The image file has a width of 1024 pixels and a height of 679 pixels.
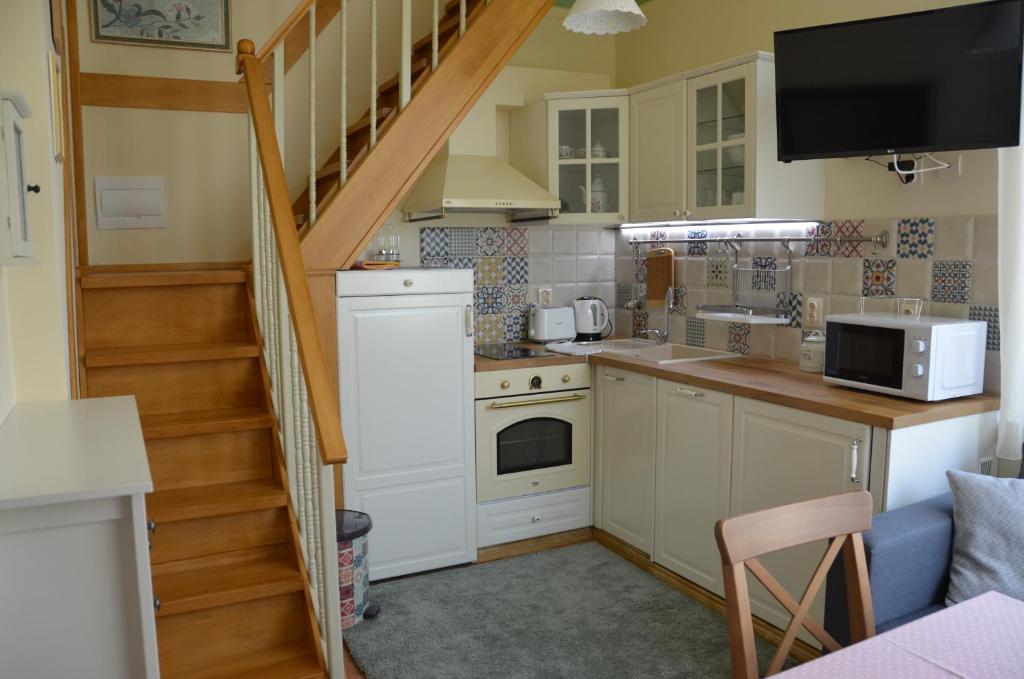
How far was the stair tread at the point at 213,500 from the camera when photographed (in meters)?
2.39

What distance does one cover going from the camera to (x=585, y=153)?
4.02m

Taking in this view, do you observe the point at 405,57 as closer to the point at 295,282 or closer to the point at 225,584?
the point at 295,282

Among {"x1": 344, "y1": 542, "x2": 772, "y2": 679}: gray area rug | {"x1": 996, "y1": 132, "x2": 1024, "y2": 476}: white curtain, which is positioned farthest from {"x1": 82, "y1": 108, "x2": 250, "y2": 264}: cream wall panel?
{"x1": 996, "y1": 132, "x2": 1024, "y2": 476}: white curtain

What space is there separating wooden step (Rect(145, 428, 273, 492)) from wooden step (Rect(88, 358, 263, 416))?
0.22 metres

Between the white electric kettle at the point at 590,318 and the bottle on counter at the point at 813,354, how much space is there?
1.32 m

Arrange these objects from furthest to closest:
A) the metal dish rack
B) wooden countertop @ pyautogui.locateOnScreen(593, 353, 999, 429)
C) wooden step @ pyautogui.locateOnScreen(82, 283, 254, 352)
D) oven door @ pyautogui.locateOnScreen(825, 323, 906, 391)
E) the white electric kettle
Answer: the white electric kettle
the metal dish rack
wooden step @ pyautogui.locateOnScreen(82, 283, 254, 352)
oven door @ pyautogui.locateOnScreen(825, 323, 906, 391)
wooden countertop @ pyautogui.locateOnScreen(593, 353, 999, 429)

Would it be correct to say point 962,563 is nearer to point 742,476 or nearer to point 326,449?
point 742,476

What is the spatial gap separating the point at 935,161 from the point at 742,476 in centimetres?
131

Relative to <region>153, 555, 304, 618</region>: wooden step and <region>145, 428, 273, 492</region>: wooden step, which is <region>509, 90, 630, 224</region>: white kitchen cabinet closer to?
<region>145, 428, 273, 492</region>: wooden step

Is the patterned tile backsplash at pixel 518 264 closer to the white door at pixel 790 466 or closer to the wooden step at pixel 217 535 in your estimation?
the white door at pixel 790 466

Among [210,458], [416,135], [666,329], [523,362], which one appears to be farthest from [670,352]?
[210,458]

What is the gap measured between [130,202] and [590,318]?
233 cm

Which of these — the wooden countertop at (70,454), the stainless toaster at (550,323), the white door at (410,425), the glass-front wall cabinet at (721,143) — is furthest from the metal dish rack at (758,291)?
the wooden countertop at (70,454)

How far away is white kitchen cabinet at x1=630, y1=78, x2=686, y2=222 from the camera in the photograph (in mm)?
3645
